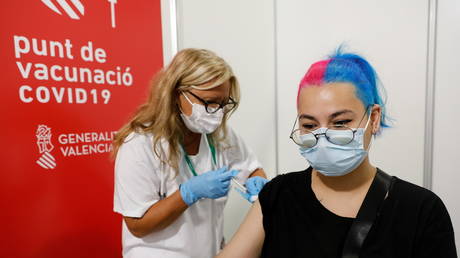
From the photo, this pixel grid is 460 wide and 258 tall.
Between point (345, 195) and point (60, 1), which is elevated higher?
point (60, 1)

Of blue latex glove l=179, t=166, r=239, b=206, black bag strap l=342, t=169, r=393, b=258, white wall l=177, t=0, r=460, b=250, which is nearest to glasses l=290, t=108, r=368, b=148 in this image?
black bag strap l=342, t=169, r=393, b=258

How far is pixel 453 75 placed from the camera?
1779mm

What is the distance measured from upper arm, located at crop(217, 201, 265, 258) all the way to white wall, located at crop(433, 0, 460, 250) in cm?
153

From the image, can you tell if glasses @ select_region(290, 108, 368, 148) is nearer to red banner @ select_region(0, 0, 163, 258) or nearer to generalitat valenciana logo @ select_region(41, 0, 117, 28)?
red banner @ select_region(0, 0, 163, 258)

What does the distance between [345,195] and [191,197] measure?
1.75ft

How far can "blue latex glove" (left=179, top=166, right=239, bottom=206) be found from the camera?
1.09 m

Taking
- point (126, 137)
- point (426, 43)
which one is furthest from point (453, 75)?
point (126, 137)

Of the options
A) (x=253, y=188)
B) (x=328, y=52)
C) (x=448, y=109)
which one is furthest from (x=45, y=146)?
(x=448, y=109)

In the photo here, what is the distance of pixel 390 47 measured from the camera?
6.25 ft

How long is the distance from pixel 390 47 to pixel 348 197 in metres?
1.45

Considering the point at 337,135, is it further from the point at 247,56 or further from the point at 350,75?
the point at 247,56

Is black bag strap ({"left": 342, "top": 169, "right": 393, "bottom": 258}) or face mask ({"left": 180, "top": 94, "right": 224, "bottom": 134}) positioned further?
face mask ({"left": 180, "top": 94, "right": 224, "bottom": 134})

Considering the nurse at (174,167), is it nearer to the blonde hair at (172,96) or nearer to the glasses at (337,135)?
the blonde hair at (172,96)

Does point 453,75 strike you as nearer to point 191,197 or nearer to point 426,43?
point 426,43
